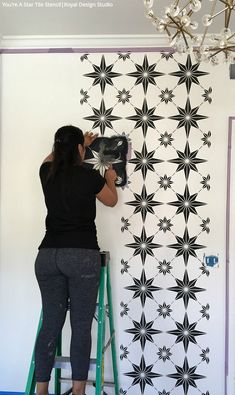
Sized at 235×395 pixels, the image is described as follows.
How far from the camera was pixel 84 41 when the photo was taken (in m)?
2.55

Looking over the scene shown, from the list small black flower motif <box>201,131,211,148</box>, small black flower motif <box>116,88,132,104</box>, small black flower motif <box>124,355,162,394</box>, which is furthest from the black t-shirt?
small black flower motif <box>124,355,162,394</box>

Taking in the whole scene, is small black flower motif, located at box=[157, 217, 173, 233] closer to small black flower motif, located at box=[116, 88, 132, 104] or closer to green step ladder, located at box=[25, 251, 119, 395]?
green step ladder, located at box=[25, 251, 119, 395]

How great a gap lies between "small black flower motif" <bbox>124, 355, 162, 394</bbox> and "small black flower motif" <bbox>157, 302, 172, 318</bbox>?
0.29 meters

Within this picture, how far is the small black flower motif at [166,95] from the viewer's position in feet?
8.23

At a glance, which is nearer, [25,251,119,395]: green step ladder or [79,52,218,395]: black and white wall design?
[25,251,119,395]: green step ladder

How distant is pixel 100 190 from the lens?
6.90 feet

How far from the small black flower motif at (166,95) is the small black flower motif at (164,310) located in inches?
48.4

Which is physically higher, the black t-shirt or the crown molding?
the crown molding

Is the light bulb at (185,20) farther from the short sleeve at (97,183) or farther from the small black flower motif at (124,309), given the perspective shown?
the small black flower motif at (124,309)

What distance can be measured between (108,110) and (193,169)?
63 cm

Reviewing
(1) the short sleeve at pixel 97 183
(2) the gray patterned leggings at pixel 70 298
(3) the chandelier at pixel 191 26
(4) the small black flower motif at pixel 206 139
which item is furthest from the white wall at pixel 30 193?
(3) the chandelier at pixel 191 26

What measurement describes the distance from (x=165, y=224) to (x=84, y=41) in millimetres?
1227

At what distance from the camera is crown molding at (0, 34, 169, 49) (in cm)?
251

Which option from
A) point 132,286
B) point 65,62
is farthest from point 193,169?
point 65,62
